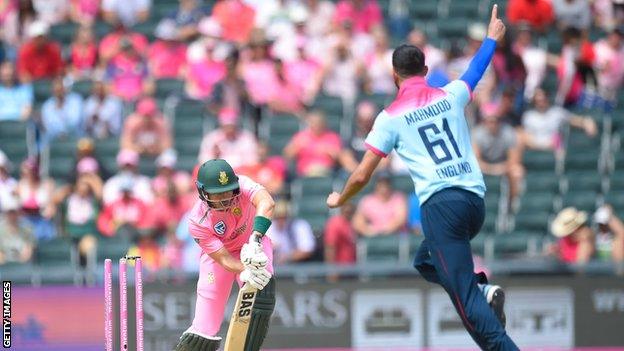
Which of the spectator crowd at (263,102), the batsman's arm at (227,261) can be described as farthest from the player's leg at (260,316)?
the spectator crowd at (263,102)

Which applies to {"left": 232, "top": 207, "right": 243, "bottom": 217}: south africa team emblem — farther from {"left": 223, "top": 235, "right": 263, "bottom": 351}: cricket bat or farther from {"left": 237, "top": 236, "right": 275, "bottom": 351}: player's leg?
{"left": 223, "top": 235, "right": 263, "bottom": 351}: cricket bat

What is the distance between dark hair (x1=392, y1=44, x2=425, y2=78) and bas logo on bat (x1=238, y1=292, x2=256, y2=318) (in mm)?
1756

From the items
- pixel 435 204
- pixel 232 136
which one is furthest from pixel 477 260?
pixel 435 204

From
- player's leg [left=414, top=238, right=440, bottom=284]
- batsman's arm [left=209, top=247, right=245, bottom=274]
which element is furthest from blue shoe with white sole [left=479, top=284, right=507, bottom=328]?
batsman's arm [left=209, top=247, right=245, bottom=274]

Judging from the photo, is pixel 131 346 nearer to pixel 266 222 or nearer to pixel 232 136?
pixel 232 136

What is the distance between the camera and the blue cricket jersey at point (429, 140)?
28.7 feet

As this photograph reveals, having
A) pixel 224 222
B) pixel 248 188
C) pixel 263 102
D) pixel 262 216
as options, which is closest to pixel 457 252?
pixel 262 216

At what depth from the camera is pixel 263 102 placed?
17.1 meters

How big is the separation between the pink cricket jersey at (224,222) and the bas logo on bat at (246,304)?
501 mm

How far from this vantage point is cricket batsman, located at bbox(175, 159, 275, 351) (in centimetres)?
869

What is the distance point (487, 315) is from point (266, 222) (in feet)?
5.02

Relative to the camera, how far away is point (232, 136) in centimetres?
1608

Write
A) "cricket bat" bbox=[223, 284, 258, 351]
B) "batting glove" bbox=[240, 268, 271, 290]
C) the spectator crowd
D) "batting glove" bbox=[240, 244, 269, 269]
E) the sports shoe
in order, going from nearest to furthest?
1. "batting glove" bbox=[240, 244, 269, 269]
2. "batting glove" bbox=[240, 268, 271, 290]
3. "cricket bat" bbox=[223, 284, 258, 351]
4. the sports shoe
5. the spectator crowd

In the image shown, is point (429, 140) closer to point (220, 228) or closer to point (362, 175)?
point (362, 175)
